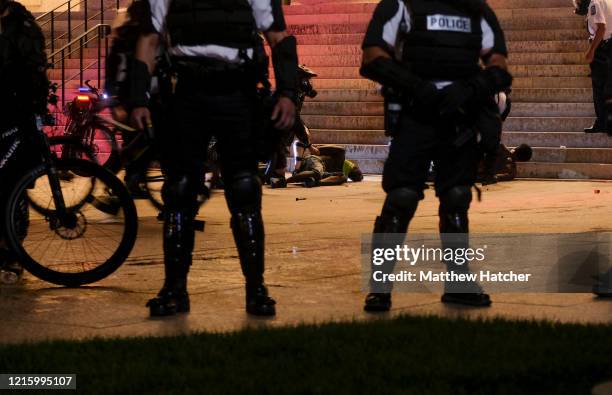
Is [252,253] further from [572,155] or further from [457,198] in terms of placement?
[572,155]

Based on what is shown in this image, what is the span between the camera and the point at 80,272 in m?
7.46

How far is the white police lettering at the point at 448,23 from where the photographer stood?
21.4ft

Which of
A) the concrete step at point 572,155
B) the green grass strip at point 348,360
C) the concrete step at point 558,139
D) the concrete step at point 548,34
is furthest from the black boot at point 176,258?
the concrete step at point 548,34

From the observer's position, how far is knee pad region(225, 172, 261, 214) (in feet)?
21.1

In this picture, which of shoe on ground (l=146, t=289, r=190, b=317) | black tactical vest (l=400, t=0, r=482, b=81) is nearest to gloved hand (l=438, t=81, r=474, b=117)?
black tactical vest (l=400, t=0, r=482, b=81)

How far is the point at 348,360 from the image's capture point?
513cm

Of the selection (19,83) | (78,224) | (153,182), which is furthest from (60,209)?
(153,182)

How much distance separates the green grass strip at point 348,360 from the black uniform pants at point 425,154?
92 cm

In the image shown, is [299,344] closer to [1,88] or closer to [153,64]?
[153,64]

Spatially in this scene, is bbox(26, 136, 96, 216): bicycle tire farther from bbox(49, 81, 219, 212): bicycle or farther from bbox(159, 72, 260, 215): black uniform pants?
bbox(159, 72, 260, 215): black uniform pants

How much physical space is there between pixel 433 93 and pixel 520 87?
13.0 metres

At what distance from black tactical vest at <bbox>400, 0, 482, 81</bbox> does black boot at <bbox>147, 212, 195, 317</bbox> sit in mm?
1280

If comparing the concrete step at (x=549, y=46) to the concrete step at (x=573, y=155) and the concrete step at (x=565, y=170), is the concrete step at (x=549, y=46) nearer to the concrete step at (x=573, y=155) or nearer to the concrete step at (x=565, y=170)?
the concrete step at (x=573, y=155)

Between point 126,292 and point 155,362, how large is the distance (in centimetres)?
214
